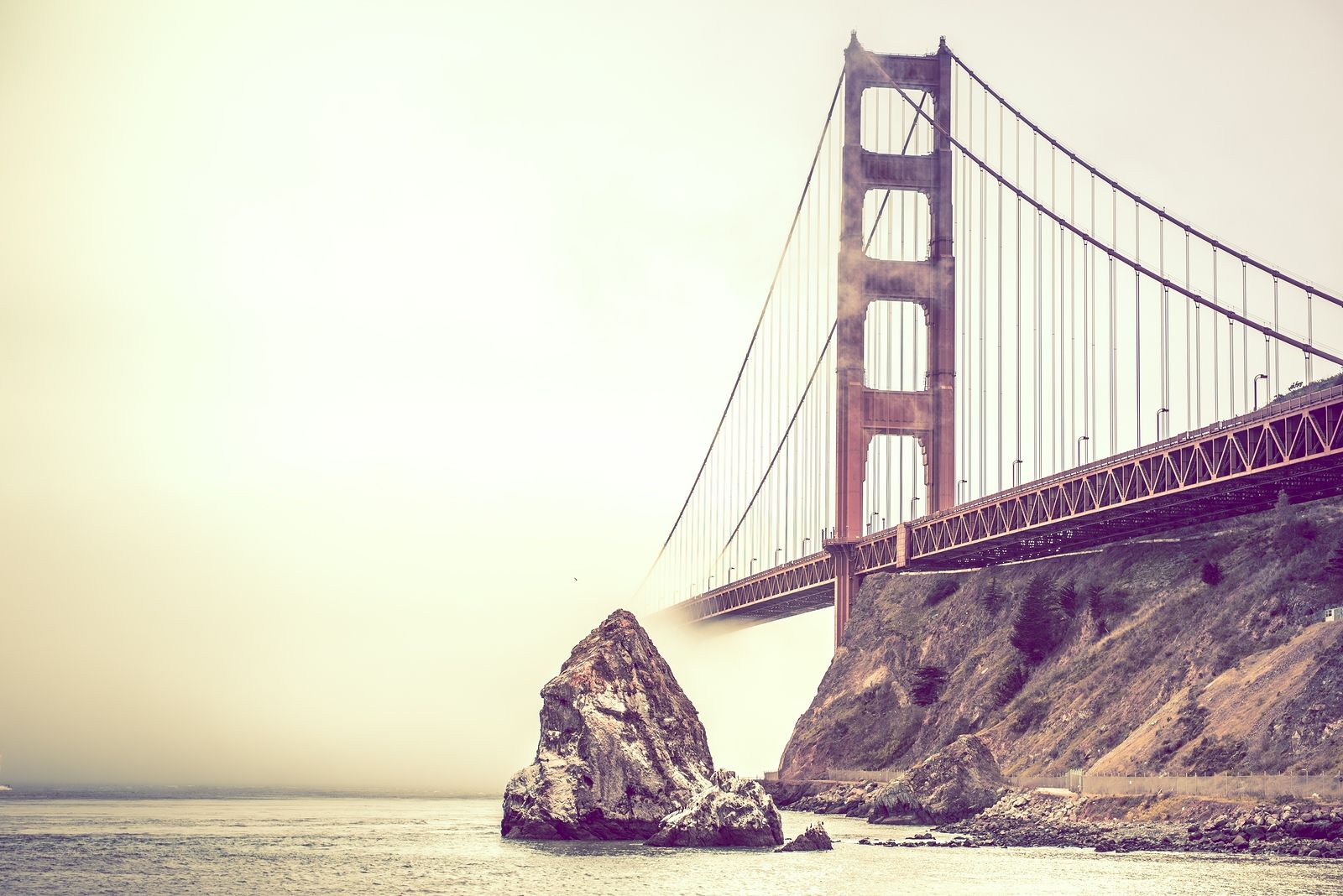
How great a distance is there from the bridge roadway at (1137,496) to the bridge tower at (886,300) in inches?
171

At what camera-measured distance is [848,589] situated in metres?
121

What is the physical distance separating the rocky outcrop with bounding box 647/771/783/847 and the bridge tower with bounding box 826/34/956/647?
2451 inches

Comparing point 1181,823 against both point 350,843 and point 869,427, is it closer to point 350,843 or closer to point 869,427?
point 350,843

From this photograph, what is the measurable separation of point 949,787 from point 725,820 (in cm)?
2722

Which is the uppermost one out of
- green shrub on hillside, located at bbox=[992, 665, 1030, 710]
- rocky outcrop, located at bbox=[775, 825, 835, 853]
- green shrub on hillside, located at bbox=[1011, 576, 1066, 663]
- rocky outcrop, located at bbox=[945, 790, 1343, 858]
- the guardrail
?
green shrub on hillside, located at bbox=[1011, 576, 1066, 663]

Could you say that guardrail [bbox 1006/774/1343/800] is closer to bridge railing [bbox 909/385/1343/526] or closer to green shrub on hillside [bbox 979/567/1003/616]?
bridge railing [bbox 909/385/1343/526]

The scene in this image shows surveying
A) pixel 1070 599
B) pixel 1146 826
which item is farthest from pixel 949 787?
pixel 1070 599

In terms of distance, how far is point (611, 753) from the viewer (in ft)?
184

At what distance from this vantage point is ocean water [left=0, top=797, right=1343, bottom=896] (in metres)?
48.3

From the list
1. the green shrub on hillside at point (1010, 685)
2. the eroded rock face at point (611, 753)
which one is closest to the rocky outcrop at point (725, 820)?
the eroded rock face at point (611, 753)

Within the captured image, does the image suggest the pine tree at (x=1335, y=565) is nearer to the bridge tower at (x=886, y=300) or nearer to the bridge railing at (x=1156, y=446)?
the bridge railing at (x=1156, y=446)

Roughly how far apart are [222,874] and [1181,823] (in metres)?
33.3

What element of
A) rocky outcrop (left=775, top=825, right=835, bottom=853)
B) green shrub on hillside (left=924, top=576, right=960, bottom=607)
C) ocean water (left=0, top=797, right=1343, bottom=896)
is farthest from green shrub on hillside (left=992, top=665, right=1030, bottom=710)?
rocky outcrop (left=775, top=825, right=835, bottom=853)

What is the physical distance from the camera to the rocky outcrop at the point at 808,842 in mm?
57469
